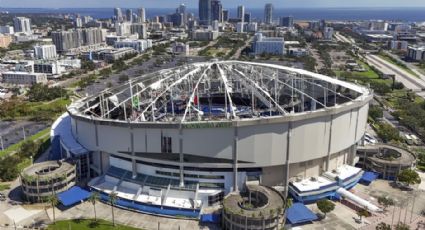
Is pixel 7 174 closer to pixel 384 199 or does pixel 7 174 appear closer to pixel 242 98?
pixel 242 98

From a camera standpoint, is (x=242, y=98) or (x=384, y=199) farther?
(x=242, y=98)

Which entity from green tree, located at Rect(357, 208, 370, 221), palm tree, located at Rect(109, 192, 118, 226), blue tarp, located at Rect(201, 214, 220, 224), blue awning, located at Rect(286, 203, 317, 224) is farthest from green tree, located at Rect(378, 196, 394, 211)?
palm tree, located at Rect(109, 192, 118, 226)

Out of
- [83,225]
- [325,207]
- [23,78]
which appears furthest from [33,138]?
[23,78]

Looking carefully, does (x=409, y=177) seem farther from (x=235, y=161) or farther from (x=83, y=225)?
(x=83, y=225)

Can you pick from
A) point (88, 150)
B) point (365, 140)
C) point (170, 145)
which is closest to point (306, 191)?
point (170, 145)

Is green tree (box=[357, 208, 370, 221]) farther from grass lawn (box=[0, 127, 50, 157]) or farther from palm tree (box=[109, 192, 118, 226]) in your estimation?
grass lawn (box=[0, 127, 50, 157])

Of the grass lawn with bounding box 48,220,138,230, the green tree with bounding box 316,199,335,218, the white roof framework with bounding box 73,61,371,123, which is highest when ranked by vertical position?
the white roof framework with bounding box 73,61,371,123
